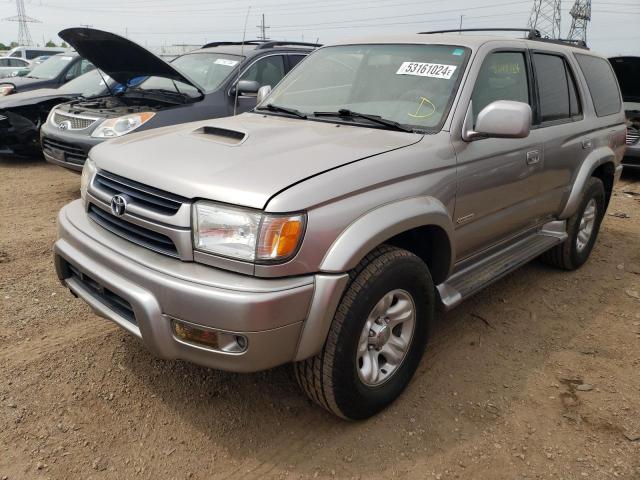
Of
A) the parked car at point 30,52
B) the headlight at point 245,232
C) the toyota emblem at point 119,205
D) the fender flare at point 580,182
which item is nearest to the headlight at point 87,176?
the toyota emblem at point 119,205

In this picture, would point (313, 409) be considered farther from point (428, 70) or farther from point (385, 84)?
point (428, 70)

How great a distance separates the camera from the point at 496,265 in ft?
11.5

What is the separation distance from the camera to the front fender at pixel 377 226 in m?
2.23

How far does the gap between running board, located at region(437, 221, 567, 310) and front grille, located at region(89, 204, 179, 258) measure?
4.94 feet

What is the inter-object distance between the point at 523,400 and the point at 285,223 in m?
1.72

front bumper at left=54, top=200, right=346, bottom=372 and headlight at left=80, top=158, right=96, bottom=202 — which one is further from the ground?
headlight at left=80, top=158, right=96, bottom=202

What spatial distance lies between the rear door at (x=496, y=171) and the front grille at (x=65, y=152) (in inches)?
169

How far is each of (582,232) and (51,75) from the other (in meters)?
9.56

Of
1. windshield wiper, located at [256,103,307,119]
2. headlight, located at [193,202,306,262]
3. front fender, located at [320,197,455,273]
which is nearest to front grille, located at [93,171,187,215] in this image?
headlight, located at [193,202,306,262]

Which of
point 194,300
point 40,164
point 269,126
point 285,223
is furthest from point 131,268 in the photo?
point 40,164

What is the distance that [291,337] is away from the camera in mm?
2191

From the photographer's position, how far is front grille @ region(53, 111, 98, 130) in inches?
235

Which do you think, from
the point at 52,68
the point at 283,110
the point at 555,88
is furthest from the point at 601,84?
the point at 52,68

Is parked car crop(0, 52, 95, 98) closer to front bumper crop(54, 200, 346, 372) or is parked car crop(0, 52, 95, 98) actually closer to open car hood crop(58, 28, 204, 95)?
open car hood crop(58, 28, 204, 95)
